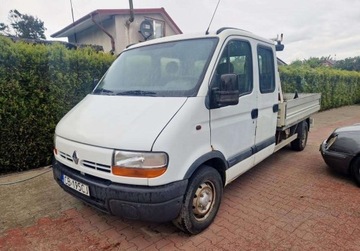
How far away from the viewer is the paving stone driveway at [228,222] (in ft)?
8.66

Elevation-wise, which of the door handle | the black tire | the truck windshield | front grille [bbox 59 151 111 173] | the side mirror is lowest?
the black tire

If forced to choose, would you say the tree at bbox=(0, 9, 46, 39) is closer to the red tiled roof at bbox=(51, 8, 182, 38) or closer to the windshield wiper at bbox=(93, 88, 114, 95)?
the red tiled roof at bbox=(51, 8, 182, 38)

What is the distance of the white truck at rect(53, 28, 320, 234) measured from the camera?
86.8 inches

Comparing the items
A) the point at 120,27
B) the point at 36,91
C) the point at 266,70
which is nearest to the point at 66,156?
the point at 36,91

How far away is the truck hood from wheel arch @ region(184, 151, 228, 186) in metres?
0.54

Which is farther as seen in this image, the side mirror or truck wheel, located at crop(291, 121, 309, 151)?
truck wheel, located at crop(291, 121, 309, 151)

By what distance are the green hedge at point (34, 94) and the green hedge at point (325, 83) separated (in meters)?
9.07

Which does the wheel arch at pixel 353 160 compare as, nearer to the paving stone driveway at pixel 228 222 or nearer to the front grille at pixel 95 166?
the paving stone driveway at pixel 228 222

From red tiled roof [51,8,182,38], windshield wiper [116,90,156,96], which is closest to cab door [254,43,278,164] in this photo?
windshield wiper [116,90,156,96]

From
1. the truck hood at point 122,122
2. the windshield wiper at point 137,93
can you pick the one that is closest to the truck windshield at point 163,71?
the windshield wiper at point 137,93

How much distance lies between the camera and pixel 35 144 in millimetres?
4777

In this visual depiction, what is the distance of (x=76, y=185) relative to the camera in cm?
257

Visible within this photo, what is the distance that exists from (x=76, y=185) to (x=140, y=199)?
825 mm

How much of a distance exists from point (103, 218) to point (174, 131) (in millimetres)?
1690
